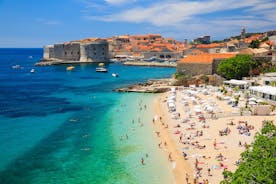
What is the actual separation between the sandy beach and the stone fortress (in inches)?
2949

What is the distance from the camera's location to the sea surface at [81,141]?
18500 mm

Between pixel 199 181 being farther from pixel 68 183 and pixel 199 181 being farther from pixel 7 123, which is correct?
pixel 7 123

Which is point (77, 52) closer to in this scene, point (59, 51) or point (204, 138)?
point (59, 51)

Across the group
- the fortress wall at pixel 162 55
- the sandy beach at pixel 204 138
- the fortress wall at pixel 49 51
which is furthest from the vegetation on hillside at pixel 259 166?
the fortress wall at pixel 49 51

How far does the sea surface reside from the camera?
60.7 ft

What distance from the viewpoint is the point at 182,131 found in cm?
2498

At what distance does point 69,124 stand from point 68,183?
12677mm

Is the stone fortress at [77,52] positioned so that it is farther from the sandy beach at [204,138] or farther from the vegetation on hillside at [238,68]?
the sandy beach at [204,138]

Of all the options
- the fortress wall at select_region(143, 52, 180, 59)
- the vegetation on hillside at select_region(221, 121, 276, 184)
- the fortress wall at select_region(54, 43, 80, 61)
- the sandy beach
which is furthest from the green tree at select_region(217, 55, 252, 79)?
the fortress wall at select_region(54, 43, 80, 61)

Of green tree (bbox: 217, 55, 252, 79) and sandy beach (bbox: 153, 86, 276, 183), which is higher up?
green tree (bbox: 217, 55, 252, 79)

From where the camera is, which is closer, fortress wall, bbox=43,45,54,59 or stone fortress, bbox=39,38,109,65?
stone fortress, bbox=39,38,109,65

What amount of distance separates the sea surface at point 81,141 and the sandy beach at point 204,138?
0.88 metres

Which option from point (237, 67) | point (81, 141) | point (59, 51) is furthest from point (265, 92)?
point (59, 51)

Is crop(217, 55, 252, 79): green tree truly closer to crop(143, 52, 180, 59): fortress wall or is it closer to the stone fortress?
crop(143, 52, 180, 59): fortress wall
